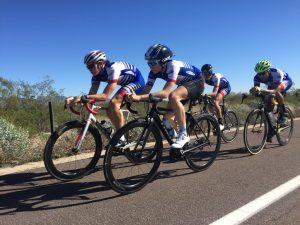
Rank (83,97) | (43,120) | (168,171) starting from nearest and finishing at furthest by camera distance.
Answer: (83,97)
(168,171)
(43,120)

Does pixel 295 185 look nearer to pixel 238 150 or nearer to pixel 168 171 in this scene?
pixel 168 171

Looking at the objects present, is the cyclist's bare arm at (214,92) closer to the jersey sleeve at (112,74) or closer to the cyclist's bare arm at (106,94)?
the jersey sleeve at (112,74)

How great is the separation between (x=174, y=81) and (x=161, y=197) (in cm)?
175

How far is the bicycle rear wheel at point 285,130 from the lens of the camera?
874 cm

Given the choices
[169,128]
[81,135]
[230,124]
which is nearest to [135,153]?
[169,128]

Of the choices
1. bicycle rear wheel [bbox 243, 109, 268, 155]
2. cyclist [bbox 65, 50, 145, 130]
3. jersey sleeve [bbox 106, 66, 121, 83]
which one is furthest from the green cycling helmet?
jersey sleeve [bbox 106, 66, 121, 83]

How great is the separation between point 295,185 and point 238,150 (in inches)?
121

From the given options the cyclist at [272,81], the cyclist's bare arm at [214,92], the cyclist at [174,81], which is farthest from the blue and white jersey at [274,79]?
the cyclist at [174,81]

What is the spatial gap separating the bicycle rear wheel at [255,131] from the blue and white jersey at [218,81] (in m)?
2.34

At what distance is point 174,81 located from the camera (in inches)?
227

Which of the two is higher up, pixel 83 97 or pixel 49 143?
pixel 83 97

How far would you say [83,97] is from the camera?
18.5 ft

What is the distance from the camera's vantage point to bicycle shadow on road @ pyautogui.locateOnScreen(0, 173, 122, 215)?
4.70 metres

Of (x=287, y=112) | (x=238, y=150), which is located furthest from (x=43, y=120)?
(x=287, y=112)
